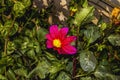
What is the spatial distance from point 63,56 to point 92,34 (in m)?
0.17

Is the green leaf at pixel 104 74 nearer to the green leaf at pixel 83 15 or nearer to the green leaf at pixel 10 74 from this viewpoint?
the green leaf at pixel 83 15

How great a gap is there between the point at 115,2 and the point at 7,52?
2.46 ft

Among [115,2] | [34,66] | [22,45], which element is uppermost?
[115,2]

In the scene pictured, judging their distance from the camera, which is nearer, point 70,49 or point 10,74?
point 70,49

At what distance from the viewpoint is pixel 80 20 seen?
4.87 feet

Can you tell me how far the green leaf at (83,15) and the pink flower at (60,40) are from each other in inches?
2.8

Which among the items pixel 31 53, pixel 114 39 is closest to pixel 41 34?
pixel 31 53

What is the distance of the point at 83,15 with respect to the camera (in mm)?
1475

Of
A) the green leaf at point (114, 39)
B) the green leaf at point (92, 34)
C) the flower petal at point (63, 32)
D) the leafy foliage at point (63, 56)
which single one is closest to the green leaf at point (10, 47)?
the leafy foliage at point (63, 56)

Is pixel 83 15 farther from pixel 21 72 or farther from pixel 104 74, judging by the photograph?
pixel 21 72

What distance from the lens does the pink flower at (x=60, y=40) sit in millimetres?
1425

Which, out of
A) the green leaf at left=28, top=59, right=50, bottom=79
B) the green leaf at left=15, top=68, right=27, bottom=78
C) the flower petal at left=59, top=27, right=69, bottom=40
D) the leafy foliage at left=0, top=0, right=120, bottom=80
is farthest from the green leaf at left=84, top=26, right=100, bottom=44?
the green leaf at left=15, top=68, right=27, bottom=78

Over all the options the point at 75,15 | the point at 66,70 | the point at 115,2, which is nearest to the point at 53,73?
the point at 66,70

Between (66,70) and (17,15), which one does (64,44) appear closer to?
(66,70)
